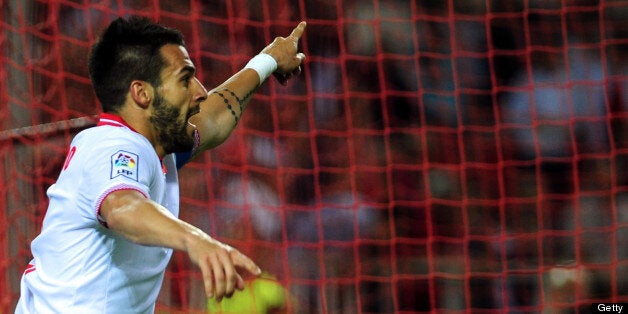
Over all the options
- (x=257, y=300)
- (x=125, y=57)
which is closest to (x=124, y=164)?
(x=125, y=57)

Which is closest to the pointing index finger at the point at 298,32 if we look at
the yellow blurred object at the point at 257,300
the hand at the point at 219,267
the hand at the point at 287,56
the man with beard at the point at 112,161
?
the hand at the point at 287,56

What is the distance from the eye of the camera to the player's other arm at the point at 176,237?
1.69 m

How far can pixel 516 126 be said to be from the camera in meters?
4.98

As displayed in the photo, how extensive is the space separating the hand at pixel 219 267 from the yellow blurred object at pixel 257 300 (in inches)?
109

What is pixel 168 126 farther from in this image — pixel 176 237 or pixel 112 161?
pixel 176 237

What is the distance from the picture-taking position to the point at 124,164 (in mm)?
2004

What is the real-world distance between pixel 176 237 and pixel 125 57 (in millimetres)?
619

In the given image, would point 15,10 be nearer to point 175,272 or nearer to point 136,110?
point 175,272

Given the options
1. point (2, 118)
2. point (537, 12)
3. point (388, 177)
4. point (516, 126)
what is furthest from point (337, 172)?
point (2, 118)

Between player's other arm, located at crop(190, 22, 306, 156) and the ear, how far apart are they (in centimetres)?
60

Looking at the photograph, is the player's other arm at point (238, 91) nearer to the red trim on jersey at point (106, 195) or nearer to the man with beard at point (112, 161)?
the man with beard at point (112, 161)

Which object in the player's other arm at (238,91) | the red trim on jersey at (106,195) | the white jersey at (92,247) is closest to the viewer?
the red trim on jersey at (106,195)

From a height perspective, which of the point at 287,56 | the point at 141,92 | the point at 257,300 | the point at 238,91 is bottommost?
the point at 257,300

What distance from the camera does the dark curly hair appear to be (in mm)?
2268
